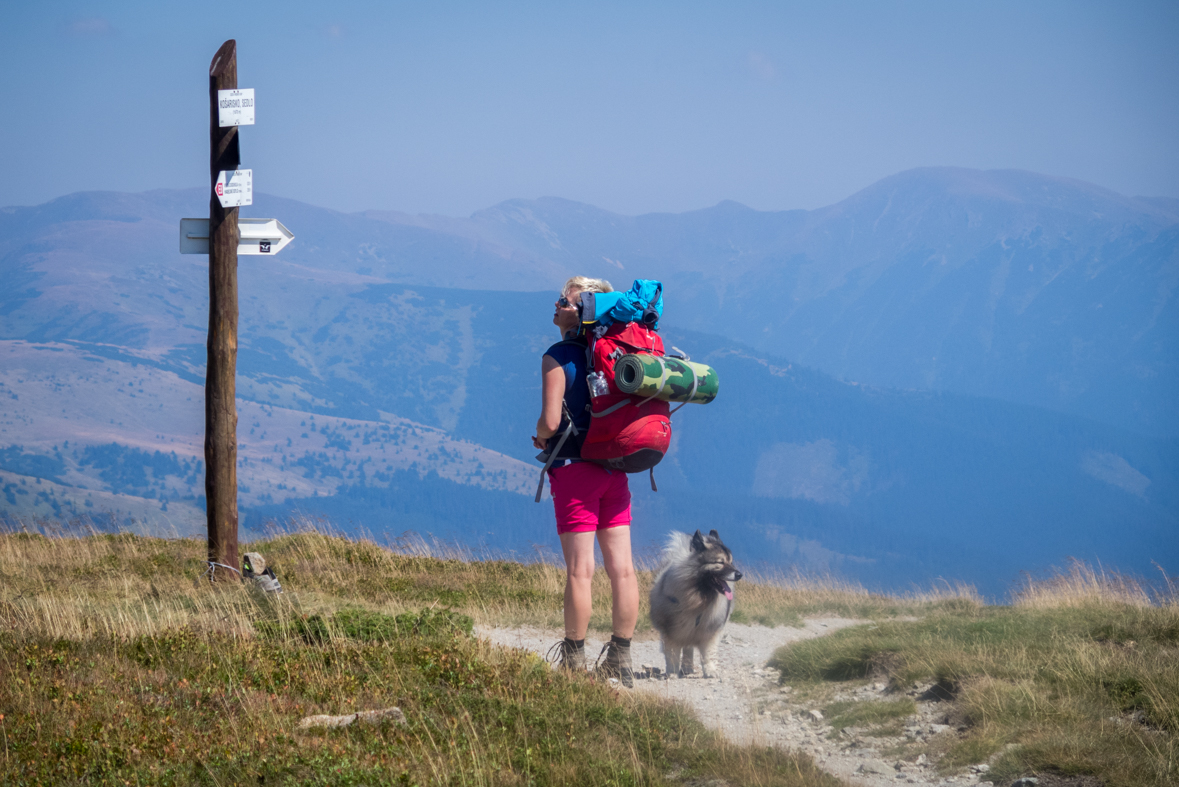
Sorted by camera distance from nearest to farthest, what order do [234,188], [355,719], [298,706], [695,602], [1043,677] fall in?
[355,719], [298,706], [1043,677], [695,602], [234,188]

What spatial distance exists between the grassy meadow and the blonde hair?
237 cm

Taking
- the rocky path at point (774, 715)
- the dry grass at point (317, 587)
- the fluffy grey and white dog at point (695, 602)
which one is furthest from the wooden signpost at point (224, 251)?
the fluffy grey and white dog at point (695, 602)

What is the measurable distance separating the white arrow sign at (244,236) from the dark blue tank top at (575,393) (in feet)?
14.9

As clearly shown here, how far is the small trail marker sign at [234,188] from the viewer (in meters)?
8.39

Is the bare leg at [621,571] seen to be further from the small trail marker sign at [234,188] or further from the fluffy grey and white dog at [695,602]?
the small trail marker sign at [234,188]

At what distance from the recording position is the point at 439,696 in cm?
495

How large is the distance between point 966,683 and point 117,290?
8288 inches

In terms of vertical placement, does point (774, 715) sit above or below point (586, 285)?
below

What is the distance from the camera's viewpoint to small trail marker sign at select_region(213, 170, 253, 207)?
27.5 ft

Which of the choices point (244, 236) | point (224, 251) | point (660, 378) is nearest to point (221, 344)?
point (224, 251)

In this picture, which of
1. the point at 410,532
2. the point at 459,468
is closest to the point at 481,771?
the point at 410,532

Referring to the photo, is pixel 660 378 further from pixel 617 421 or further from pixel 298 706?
pixel 298 706

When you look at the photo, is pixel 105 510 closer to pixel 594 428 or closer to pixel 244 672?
pixel 244 672

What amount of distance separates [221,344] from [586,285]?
477 centimetres
